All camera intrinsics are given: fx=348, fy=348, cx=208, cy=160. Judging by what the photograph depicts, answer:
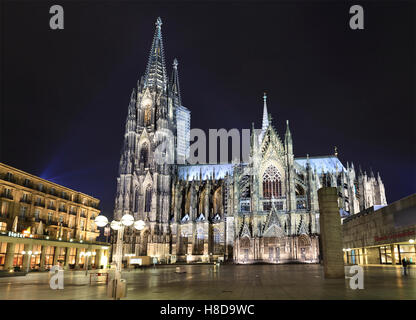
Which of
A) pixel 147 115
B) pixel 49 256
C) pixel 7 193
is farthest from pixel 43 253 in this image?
pixel 147 115

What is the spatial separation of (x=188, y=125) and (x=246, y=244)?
5400 cm

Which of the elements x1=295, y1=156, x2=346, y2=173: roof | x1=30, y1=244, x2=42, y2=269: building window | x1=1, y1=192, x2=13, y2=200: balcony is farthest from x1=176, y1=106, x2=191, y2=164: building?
x1=30, y1=244, x2=42, y2=269: building window

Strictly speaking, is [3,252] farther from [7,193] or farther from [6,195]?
[7,193]

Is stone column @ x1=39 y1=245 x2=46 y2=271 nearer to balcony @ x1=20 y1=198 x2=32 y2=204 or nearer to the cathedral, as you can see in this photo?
balcony @ x1=20 y1=198 x2=32 y2=204

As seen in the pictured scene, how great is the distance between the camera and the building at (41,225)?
41.7 metres

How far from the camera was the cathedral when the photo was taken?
199 feet

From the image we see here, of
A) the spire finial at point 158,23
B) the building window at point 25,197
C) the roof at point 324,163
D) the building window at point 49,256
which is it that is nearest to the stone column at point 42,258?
the building window at point 49,256

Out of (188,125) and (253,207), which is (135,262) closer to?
(253,207)

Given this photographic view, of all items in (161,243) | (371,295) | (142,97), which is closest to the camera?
(371,295)

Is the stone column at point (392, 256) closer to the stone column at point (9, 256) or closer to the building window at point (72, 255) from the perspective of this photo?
the stone column at point (9, 256)

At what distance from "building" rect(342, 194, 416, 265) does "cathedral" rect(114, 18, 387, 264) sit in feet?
31.9

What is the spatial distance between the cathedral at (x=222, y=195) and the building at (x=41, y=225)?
1503 centimetres

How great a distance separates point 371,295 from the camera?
41.4 ft
